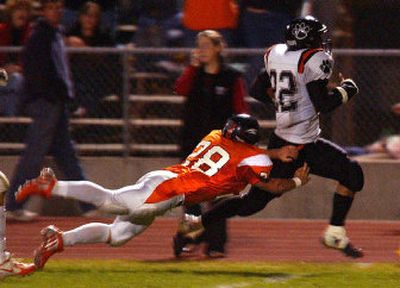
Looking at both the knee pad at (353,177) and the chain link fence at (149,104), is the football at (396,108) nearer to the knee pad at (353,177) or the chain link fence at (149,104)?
the chain link fence at (149,104)

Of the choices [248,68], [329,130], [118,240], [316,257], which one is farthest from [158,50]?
[118,240]

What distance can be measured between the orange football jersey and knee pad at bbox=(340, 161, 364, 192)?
2.85 feet

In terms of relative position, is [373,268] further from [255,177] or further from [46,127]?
[46,127]

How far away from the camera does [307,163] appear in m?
11.1

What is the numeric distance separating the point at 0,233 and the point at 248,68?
484cm

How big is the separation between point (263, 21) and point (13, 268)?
552 centimetres

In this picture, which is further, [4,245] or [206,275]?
[206,275]

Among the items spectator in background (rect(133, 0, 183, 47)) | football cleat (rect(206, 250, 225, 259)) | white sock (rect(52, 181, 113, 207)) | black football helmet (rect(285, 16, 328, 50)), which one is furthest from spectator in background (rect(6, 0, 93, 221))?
white sock (rect(52, 181, 113, 207))

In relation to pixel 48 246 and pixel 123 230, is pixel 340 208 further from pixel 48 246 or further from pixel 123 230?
pixel 48 246

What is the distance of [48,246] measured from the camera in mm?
10188

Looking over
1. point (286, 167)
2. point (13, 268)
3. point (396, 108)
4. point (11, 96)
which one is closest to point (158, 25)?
point (11, 96)

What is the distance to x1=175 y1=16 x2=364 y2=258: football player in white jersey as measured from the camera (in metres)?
11.0

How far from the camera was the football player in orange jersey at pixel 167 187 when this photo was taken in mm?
10180

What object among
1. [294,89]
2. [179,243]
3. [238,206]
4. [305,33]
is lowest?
[179,243]
